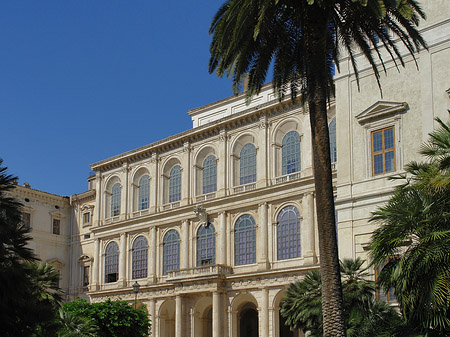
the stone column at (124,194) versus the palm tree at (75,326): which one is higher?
the stone column at (124,194)

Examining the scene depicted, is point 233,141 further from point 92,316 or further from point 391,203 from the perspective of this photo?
point 391,203

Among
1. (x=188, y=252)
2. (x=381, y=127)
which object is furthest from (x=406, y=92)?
(x=188, y=252)

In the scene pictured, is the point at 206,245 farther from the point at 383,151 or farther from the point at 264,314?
the point at 383,151

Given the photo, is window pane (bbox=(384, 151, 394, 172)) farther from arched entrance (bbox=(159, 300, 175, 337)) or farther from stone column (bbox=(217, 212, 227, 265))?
arched entrance (bbox=(159, 300, 175, 337))

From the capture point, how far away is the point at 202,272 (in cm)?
4769

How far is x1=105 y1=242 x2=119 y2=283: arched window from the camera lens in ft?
185

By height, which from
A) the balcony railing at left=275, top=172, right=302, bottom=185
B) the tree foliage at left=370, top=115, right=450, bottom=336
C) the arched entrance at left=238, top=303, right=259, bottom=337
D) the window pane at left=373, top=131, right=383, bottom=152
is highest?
the balcony railing at left=275, top=172, right=302, bottom=185

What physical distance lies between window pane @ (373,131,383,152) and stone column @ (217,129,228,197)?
22951mm

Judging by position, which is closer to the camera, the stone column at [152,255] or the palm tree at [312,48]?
the palm tree at [312,48]

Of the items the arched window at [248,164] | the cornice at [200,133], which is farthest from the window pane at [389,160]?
the arched window at [248,164]

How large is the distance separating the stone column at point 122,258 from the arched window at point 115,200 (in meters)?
2.84

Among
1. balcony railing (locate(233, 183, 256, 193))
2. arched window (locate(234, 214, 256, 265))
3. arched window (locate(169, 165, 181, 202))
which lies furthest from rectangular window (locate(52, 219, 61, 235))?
arched window (locate(234, 214, 256, 265))

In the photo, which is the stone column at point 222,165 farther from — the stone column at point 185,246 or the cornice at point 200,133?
the stone column at point 185,246

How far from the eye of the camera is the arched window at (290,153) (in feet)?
150
